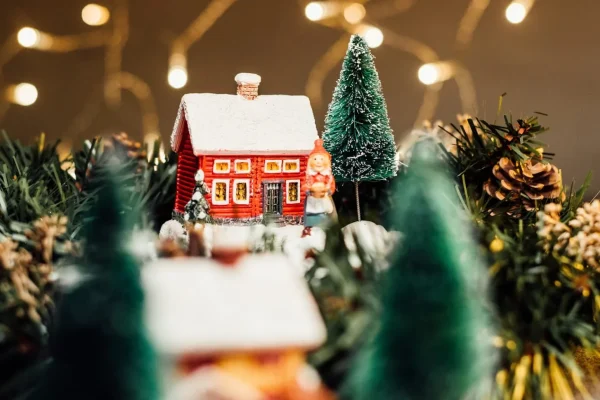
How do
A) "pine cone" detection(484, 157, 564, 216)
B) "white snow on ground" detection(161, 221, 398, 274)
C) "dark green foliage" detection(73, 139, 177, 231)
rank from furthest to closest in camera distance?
1. "dark green foliage" detection(73, 139, 177, 231)
2. "pine cone" detection(484, 157, 564, 216)
3. "white snow on ground" detection(161, 221, 398, 274)

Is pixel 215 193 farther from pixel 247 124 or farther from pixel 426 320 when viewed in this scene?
pixel 426 320

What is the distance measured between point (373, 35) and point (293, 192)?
0.66m

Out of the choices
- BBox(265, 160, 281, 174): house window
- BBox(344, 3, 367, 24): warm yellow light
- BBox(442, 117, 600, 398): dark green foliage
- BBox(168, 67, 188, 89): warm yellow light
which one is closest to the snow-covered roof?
BBox(442, 117, 600, 398): dark green foliage

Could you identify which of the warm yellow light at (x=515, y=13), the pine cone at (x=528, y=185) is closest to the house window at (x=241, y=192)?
the pine cone at (x=528, y=185)

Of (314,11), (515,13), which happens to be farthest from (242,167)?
(515,13)

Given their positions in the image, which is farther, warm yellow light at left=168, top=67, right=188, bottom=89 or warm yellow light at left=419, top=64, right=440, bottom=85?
warm yellow light at left=419, top=64, right=440, bottom=85

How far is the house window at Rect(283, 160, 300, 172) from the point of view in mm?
943

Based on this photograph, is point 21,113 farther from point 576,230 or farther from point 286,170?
point 576,230

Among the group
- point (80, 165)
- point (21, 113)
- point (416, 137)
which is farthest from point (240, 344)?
point (21, 113)

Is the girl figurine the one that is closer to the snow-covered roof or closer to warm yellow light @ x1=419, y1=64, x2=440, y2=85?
the snow-covered roof

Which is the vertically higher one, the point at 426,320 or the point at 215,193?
the point at 215,193

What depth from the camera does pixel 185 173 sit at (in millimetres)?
991

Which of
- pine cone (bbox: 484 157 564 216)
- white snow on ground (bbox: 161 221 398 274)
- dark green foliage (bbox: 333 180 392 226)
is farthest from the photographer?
dark green foliage (bbox: 333 180 392 226)

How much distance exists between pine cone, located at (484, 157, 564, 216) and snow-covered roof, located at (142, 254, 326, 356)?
1.81 feet
